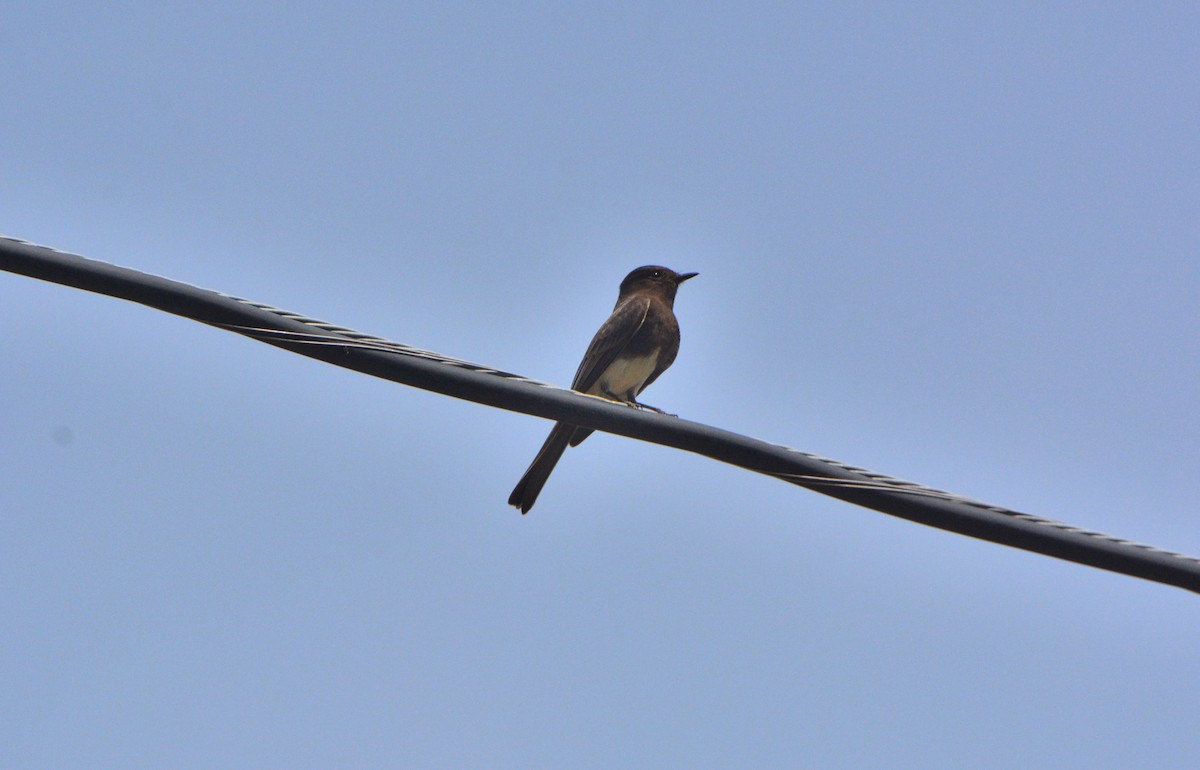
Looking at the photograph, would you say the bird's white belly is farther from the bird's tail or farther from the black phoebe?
the bird's tail

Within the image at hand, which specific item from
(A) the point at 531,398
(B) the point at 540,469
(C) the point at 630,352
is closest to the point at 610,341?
(C) the point at 630,352

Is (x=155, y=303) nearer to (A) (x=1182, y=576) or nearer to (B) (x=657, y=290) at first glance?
(A) (x=1182, y=576)

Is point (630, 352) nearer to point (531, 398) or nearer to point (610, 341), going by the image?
point (610, 341)

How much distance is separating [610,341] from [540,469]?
2.01 m

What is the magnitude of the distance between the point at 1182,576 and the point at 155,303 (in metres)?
3.02

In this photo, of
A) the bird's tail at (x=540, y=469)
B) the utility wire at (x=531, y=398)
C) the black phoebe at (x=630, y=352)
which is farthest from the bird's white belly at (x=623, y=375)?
the utility wire at (x=531, y=398)

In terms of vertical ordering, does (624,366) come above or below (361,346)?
above

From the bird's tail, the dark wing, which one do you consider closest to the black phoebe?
the dark wing

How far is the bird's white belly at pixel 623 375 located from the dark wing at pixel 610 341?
5 cm

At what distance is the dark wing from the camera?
9477 mm

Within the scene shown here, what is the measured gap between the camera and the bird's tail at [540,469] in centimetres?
763

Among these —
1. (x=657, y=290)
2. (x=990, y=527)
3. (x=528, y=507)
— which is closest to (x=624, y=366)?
(x=657, y=290)

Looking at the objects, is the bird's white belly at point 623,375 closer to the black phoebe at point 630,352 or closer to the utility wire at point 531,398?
the black phoebe at point 630,352

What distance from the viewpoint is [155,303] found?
3.64 meters
